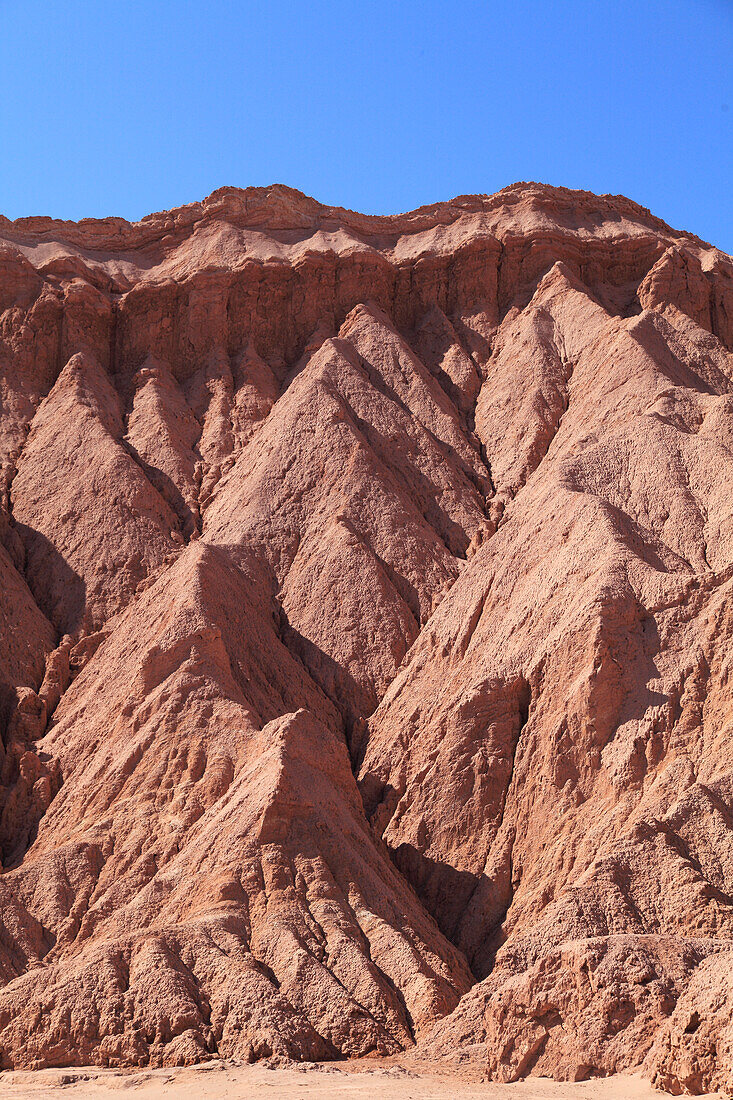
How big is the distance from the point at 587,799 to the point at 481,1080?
1102 cm

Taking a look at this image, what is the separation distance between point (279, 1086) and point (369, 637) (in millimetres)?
19835

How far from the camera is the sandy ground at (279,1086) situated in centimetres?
1894

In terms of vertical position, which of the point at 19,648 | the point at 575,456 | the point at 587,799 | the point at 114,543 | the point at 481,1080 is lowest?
the point at 481,1080

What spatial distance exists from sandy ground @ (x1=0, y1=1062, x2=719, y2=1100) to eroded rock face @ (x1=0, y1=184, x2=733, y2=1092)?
72 centimetres

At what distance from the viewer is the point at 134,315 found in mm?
54219

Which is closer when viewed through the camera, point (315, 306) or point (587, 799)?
point (587, 799)

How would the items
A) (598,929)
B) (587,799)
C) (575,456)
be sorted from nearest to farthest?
1. (598,929)
2. (587,799)
3. (575,456)

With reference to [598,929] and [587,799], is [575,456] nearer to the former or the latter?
[587,799]

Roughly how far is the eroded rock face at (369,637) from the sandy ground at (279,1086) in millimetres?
721

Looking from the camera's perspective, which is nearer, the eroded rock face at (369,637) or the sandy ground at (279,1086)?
the sandy ground at (279,1086)

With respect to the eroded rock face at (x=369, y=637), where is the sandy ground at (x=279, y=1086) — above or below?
below

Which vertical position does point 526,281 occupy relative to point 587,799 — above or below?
above

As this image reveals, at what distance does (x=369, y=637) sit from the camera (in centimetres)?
4022

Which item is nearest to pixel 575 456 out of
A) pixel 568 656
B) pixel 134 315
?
pixel 568 656
